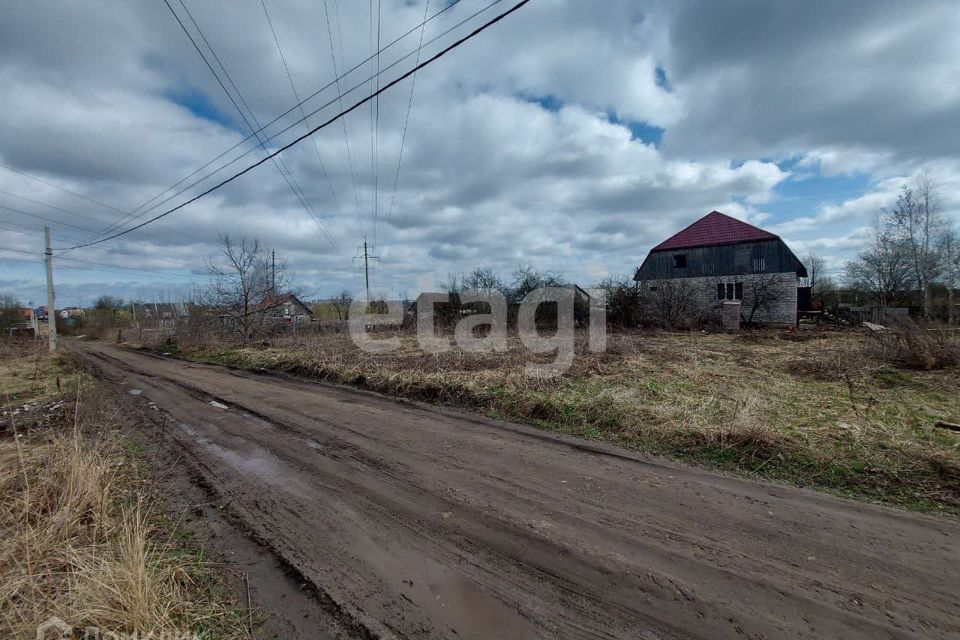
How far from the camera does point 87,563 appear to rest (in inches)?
91.4

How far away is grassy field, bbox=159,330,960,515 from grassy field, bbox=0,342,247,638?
4423 mm

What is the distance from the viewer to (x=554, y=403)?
6488mm

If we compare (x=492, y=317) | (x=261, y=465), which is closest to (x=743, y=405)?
(x=261, y=465)

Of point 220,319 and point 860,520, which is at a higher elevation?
point 220,319

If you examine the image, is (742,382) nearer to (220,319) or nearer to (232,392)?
(232,392)

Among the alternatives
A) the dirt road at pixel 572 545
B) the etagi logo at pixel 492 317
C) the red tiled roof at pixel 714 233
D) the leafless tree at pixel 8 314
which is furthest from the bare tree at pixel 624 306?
the leafless tree at pixel 8 314

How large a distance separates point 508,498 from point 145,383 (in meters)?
11.7

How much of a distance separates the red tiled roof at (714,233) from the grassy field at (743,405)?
18.6 m

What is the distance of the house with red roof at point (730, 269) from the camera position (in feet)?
79.6

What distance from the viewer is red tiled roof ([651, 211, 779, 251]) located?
26016mm

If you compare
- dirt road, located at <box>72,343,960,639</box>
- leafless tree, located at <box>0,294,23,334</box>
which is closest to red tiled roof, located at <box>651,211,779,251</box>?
dirt road, located at <box>72,343,960,639</box>

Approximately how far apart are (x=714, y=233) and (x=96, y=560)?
32331mm

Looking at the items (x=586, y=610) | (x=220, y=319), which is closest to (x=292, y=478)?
(x=586, y=610)

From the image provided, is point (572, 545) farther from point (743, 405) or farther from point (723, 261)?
point (723, 261)
